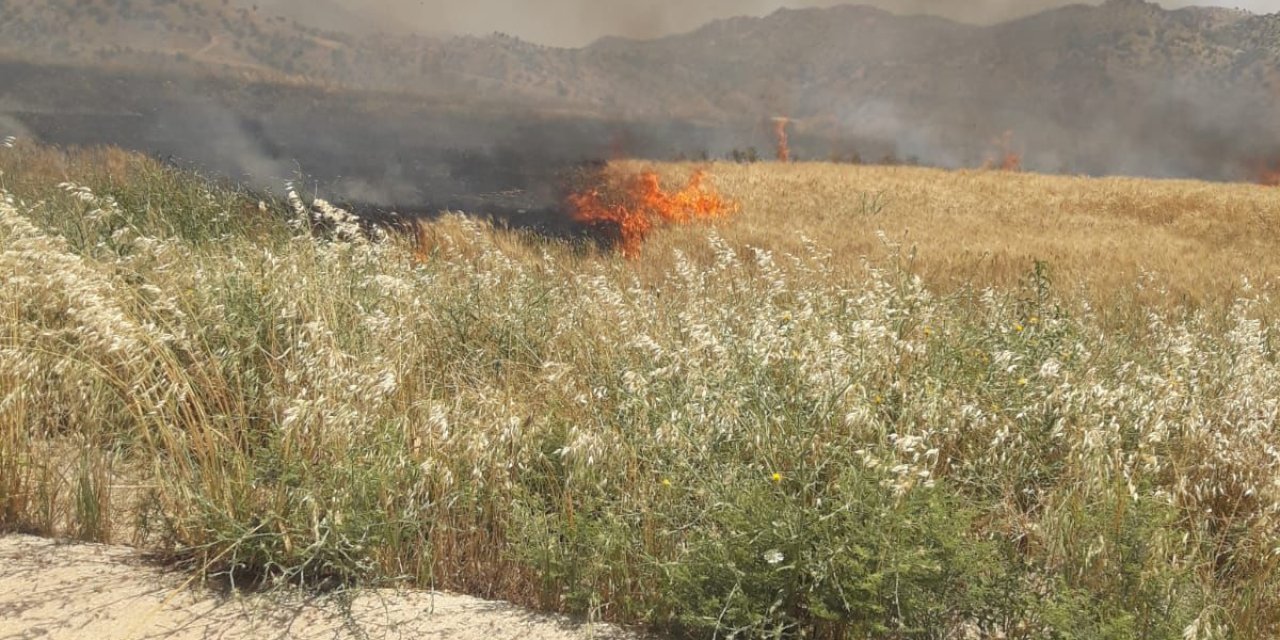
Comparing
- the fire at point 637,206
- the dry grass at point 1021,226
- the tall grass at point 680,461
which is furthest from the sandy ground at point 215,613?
the fire at point 637,206

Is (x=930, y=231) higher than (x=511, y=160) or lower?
lower

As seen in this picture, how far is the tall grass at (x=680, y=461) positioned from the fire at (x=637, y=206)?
6.31m

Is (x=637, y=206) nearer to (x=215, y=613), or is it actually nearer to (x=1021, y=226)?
(x=1021, y=226)

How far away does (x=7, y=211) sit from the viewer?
5180 millimetres

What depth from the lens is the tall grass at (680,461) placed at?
Result: 9.37ft

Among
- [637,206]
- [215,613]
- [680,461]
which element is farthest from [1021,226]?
[215,613]

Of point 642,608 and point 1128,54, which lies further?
point 1128,54

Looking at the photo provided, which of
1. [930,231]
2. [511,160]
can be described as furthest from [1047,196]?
[511,160]

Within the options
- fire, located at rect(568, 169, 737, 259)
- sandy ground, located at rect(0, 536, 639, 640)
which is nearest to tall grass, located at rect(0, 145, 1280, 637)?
sandy ground, located at rect(0, 536, 639, 640)

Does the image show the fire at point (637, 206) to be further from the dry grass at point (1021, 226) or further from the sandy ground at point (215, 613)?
the sandy ground at point (215, 613)

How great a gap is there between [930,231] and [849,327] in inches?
305

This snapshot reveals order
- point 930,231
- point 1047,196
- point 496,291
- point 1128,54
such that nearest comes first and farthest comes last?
point 496,291 < point 930,231 < point 1047,196 < point 1128,54

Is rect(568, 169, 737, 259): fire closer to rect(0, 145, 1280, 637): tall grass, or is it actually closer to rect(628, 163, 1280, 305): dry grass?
rect(628, 163, 1280, 305): dry grass

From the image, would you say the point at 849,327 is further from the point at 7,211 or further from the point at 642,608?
the point at 7,211
